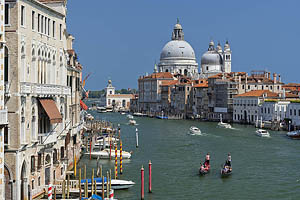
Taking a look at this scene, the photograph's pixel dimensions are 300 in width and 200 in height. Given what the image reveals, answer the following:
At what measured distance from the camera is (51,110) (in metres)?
15.3

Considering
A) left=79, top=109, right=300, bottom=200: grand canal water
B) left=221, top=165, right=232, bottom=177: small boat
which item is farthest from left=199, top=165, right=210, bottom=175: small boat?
left=221, top=165, right=232, bottom=177: small boat

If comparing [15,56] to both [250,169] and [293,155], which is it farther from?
[293,155]

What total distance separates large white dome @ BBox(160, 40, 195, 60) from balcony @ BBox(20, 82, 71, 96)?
98049 millimetres

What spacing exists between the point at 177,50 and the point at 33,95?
102076mm

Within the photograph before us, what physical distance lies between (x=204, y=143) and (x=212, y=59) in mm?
70378

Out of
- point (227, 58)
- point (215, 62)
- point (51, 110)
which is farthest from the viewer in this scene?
point (215, 62)

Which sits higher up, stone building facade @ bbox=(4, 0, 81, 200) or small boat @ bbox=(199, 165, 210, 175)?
stone building facade @ bbox=(4, 0, 81, 200)

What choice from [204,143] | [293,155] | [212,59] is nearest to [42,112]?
[293,155]

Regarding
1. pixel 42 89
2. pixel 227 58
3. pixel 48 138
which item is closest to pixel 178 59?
Answer: pixel 227 58

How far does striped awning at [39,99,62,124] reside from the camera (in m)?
14.9

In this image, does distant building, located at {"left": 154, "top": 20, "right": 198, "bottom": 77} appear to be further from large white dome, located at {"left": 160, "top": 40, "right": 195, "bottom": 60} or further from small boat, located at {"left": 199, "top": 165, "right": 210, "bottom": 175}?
small boat, located at {"left": 199, "top": 165, "right": 210, "bottom": 175}

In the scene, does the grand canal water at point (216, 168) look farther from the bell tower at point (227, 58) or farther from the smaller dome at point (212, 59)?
the smaller dome at point (212, 59)

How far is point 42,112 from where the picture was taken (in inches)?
599

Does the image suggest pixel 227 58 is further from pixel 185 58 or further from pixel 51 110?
pixel 51 110
